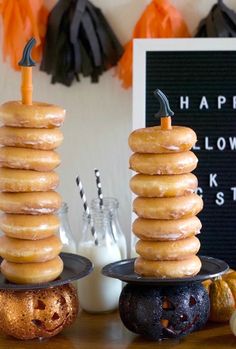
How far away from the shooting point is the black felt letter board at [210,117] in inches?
60.1

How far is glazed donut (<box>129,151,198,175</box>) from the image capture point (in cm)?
109

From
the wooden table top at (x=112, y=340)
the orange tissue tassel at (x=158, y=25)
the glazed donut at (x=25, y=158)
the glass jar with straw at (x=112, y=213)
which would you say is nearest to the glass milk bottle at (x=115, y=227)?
the glass jar with straw at (x=112, y=213)

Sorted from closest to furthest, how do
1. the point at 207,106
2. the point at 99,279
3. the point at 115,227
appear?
the point at 99,279, the point at 115,227, the point at 207,106

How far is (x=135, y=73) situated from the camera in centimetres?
152

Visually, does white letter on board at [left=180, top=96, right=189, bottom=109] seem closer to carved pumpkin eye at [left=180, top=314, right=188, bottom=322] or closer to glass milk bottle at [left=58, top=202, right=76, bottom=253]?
glass milk bottle at [left=58, top=202, right=76, bottom=253]

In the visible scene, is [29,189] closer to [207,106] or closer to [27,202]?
[27,202]

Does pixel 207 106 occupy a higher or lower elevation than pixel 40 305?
higher

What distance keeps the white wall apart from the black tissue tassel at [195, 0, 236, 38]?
53 millimetres

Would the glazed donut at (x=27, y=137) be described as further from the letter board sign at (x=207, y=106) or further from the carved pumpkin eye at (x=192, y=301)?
the letter board sign at (x=207, y=106)

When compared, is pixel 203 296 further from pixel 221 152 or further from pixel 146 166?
pixel 221 152

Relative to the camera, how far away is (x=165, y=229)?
1097 mm

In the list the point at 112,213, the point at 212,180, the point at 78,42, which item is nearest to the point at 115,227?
the point at 112,213

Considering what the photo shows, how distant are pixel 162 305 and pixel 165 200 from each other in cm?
17

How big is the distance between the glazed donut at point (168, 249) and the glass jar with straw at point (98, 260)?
184 millimetres
